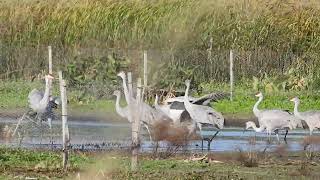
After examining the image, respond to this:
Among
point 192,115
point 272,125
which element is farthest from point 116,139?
point 272,125

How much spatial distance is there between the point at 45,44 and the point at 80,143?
10523 millimetres

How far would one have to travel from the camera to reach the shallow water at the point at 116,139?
1734 centimetres

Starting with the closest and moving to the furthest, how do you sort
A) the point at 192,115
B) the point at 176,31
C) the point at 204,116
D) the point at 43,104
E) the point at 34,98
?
the point at 204,116, the point at 192,115, the point at 43,104, the point at 34,98, the point at 176,31

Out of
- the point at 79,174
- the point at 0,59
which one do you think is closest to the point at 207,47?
the point at 0,59

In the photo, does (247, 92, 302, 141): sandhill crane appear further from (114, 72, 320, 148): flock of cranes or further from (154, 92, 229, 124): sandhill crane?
(154, 92, 229, 124): sandhill crane

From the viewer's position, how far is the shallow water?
17344 millimetres

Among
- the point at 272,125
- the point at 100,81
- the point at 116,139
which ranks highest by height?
the point at 100,81

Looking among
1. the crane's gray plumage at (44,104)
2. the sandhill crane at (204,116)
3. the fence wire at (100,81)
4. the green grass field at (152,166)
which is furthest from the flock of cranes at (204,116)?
the green grass field at (152,166)

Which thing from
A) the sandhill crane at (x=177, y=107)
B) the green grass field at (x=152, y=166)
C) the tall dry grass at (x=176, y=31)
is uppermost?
the tall dry grass at (x=176, y=31)

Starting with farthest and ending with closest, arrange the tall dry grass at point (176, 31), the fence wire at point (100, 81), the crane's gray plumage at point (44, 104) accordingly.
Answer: the tall dry grass at point (176, 31) < the fence wire at point (100, 81) < the crane's gray plumage at point (44, 104)

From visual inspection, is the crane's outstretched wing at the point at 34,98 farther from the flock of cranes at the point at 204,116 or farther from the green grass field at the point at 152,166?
the green grass field at the point at 152,166

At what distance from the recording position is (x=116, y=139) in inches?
726

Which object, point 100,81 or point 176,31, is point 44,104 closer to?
point 100,81

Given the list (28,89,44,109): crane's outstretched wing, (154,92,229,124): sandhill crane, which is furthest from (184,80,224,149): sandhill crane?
(28,89,44,109): crane's outstretched wing
